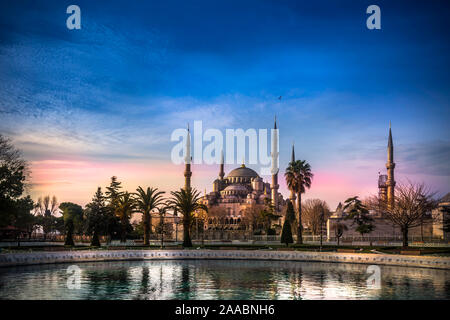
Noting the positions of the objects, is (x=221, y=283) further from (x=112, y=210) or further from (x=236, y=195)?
(x=236, y=195)

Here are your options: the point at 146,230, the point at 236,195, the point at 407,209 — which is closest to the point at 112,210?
the point at 146,230

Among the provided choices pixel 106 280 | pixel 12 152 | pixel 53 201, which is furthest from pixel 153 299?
pixel 53 201

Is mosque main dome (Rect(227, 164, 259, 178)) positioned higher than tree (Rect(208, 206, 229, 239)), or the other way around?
mosque main dome (Rect(227, 164, 259, 178))

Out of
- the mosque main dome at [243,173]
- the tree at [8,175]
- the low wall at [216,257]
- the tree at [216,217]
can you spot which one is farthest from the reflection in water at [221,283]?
the mosque main dome at [243,173]

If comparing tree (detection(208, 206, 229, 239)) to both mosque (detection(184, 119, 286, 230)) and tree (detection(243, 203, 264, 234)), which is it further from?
tree (detection(243, 203, 264, 234))

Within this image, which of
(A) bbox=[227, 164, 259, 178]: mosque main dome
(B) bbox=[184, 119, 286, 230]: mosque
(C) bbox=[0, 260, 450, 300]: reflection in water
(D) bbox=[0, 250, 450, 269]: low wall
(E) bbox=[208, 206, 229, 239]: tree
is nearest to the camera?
(C) bbox=[0, 260, 450, 300]: reflection in water

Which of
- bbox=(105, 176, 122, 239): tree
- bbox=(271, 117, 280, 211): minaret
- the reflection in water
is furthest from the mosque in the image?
the reflection in water

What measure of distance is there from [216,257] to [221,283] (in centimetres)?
1366

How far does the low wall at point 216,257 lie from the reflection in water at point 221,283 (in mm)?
923

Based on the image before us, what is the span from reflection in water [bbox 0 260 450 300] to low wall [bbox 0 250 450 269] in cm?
92

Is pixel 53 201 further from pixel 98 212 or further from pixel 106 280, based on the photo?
pixel 106 280

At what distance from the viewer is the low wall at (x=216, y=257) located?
26.3 metres

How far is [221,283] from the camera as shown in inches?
794

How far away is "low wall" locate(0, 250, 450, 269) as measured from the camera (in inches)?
1036
